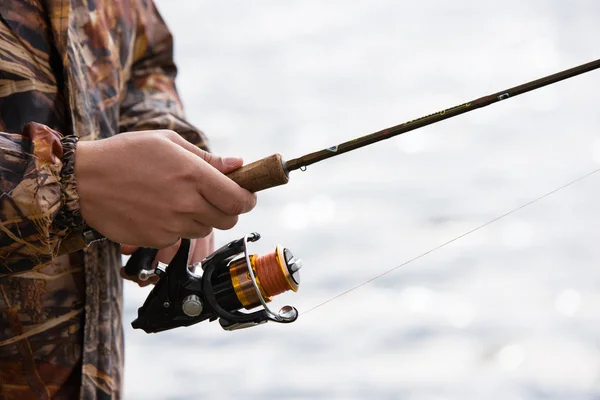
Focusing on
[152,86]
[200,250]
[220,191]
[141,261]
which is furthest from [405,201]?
[220,191]

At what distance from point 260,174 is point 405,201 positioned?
2.38 m

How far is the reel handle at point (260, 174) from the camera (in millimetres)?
1028

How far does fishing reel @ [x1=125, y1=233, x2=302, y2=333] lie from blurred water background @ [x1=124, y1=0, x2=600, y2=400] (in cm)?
145

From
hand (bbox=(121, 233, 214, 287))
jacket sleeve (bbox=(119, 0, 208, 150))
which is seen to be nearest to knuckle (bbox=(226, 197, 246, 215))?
hand (bbox=(121, 233, 214, 287))

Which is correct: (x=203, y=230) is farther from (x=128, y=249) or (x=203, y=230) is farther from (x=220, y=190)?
(x=128, y=249)

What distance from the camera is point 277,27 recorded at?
462 cm

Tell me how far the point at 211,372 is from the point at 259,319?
1.61 metres

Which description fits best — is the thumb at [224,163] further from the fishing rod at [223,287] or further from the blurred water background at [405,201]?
the blurred water background at [405,201]

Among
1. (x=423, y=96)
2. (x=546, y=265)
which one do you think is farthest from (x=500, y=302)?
(x=423, y=96)

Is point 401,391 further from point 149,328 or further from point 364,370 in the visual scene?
point 149,328

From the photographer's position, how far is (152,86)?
153 centimetres

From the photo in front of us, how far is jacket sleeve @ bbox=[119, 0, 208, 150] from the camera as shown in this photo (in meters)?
1.47

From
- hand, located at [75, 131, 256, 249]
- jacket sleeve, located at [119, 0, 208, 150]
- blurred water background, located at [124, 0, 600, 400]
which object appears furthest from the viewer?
blurred water background, located at [124, 0, 600, 400]

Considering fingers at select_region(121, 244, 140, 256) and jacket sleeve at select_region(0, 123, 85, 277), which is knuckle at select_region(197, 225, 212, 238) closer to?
jacket sleeve at select_region(0, 123, 85, 277)
